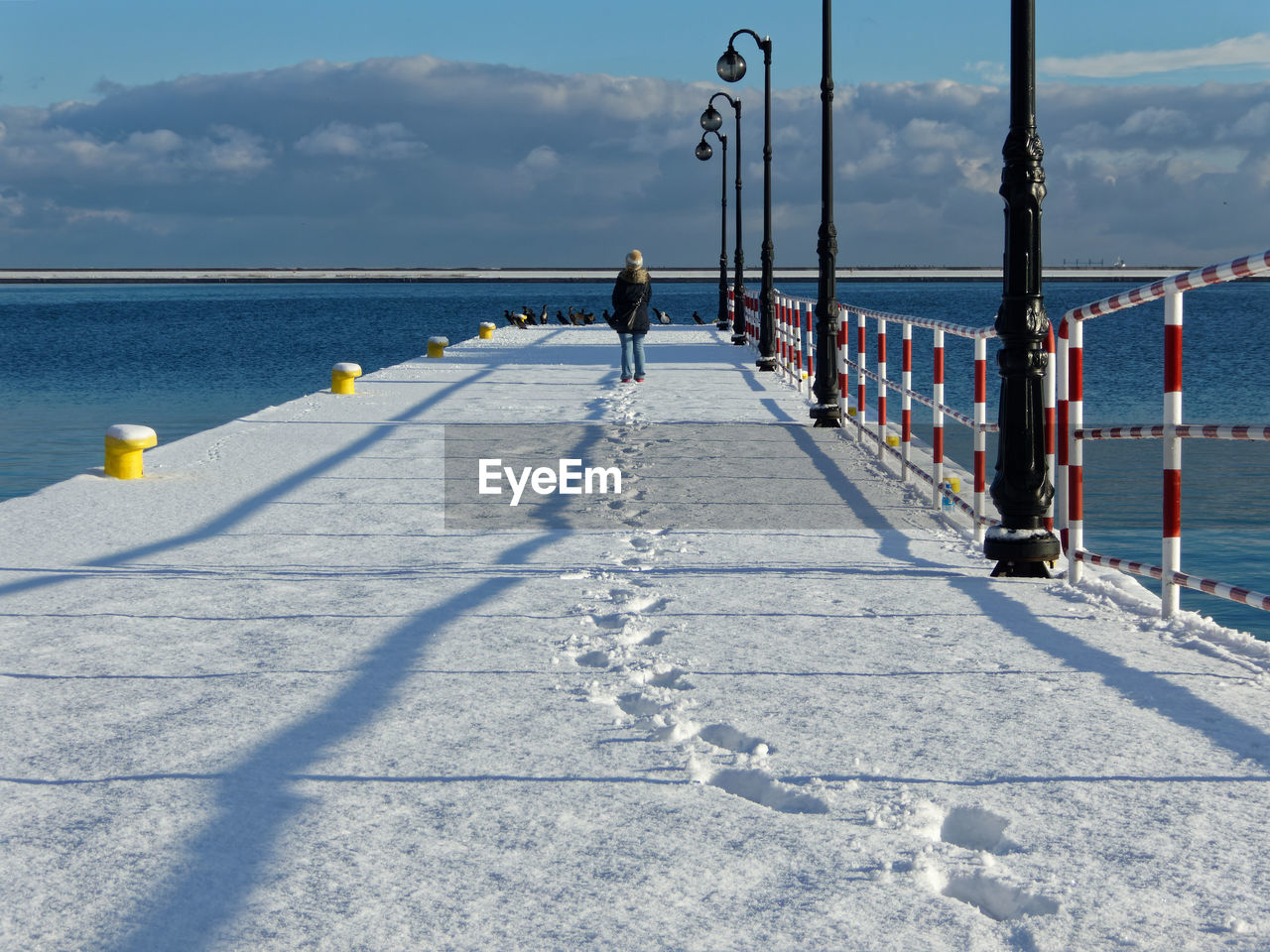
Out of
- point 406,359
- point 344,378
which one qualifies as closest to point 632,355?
point 344,378

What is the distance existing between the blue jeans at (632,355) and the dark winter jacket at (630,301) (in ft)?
0.97

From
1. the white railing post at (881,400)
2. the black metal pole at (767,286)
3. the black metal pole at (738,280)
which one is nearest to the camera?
the white railing post at (881,400)

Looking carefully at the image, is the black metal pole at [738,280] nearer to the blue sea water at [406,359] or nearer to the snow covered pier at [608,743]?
the blue sea water at [406,359]

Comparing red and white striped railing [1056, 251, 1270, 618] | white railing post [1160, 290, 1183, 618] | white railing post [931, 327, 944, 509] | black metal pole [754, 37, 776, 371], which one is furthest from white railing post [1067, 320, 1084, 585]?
black metal pole [754, 37, 776, 371]

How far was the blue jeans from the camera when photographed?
21781 mm

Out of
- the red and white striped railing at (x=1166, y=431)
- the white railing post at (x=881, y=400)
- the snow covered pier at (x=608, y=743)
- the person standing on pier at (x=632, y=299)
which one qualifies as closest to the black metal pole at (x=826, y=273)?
the white railing post at (x=881, y=400)

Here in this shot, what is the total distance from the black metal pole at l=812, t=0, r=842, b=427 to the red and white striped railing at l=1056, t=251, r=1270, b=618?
7.71 m

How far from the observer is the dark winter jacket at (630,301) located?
21062mm

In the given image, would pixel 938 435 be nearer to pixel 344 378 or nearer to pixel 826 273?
pixel 826 273

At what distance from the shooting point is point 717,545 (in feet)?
28.0

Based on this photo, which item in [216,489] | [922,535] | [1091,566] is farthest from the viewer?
[216,489]

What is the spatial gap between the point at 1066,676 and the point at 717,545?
10.8 ft

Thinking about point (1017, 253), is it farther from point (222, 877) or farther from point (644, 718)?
point (222, 877)

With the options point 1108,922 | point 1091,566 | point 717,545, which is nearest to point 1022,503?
point 1091,566
